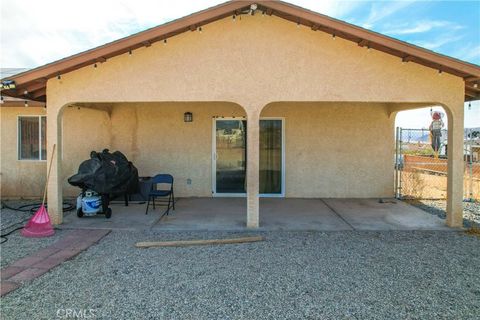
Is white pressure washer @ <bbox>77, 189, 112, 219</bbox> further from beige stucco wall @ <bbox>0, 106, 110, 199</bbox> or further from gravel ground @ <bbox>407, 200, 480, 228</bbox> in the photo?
gravel ground @ <bbox>407, 200, 480, 228</bbox>

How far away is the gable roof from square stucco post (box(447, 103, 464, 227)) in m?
0.85

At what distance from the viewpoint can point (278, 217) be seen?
291 inches

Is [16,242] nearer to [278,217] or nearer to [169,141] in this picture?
[169,141]

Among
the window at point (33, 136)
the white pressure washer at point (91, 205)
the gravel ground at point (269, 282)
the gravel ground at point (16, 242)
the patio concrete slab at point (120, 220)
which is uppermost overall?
the window at point (33, 136)

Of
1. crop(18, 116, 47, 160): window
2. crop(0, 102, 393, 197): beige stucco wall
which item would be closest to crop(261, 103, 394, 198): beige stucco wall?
crop(0, 102, 393, 197): beige stucco wall

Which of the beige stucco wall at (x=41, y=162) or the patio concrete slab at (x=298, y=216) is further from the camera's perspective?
the beige stucco wall at (x=41, y=162)

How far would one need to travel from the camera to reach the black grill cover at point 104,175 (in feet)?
23.5

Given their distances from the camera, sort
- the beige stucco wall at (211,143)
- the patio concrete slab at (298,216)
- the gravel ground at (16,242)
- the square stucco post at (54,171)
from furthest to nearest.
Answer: the beige stucco wall at (211,143), the patio concrete slab at (298,216), the square stucco post at (54,171), the gravel ground at (16,242)

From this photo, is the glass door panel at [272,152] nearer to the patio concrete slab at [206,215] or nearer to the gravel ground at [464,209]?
the patio concrete slab at [206,215]

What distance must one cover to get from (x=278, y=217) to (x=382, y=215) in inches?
101

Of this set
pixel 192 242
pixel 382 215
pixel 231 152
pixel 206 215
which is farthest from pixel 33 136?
pixel 382 215

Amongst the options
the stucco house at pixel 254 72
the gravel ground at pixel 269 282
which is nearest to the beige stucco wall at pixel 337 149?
the stucco house at pixel 254 72

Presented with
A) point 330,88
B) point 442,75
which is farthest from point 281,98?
point 442,75

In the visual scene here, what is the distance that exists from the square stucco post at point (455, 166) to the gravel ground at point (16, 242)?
25.9 feet
